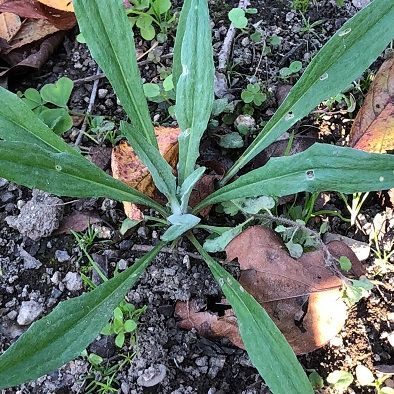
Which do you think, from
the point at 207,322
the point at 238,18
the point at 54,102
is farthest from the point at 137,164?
the point at 238,18

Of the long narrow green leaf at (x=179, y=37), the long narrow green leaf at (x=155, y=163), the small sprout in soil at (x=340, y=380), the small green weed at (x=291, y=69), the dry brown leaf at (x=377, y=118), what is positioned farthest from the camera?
the small green weed at (x=291, y=69)

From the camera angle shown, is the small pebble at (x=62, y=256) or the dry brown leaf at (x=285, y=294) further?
the small pebble at (x=62, y=256)

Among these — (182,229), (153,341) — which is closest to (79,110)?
(182,229)

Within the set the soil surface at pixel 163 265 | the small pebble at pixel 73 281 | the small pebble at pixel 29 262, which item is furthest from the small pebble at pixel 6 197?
the small pebble at pixel 73 281

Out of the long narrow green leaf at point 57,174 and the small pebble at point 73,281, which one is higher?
the long narrow green leaf at point 57,174

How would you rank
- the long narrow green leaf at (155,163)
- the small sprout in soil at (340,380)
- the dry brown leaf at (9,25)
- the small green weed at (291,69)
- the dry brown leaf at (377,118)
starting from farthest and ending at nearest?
1. the dry brown leaf at (9,25)
2. the small green weed at (291,69)
3. the dry brown leaf at (377,118)
4. the small sprout in soil at (340,380)
5. the long narrow green leaf at (155,163)

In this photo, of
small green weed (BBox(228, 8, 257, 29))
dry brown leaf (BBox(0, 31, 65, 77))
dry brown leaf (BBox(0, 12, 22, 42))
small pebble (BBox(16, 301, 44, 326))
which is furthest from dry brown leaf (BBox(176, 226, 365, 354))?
dry brown leaf (BBox(0, 12, 22, 42))

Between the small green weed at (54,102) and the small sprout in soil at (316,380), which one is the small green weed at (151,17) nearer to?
the small green weed at (54,102)

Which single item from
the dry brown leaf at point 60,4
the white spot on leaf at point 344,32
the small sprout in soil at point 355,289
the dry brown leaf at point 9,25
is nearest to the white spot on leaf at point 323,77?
the white spot on leaf at point 344,32

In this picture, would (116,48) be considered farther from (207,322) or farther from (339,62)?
(207,322)

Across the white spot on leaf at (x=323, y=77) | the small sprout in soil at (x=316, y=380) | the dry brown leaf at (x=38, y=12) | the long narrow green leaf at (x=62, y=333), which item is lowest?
the small sprout in soil at (x=316, y=380)
